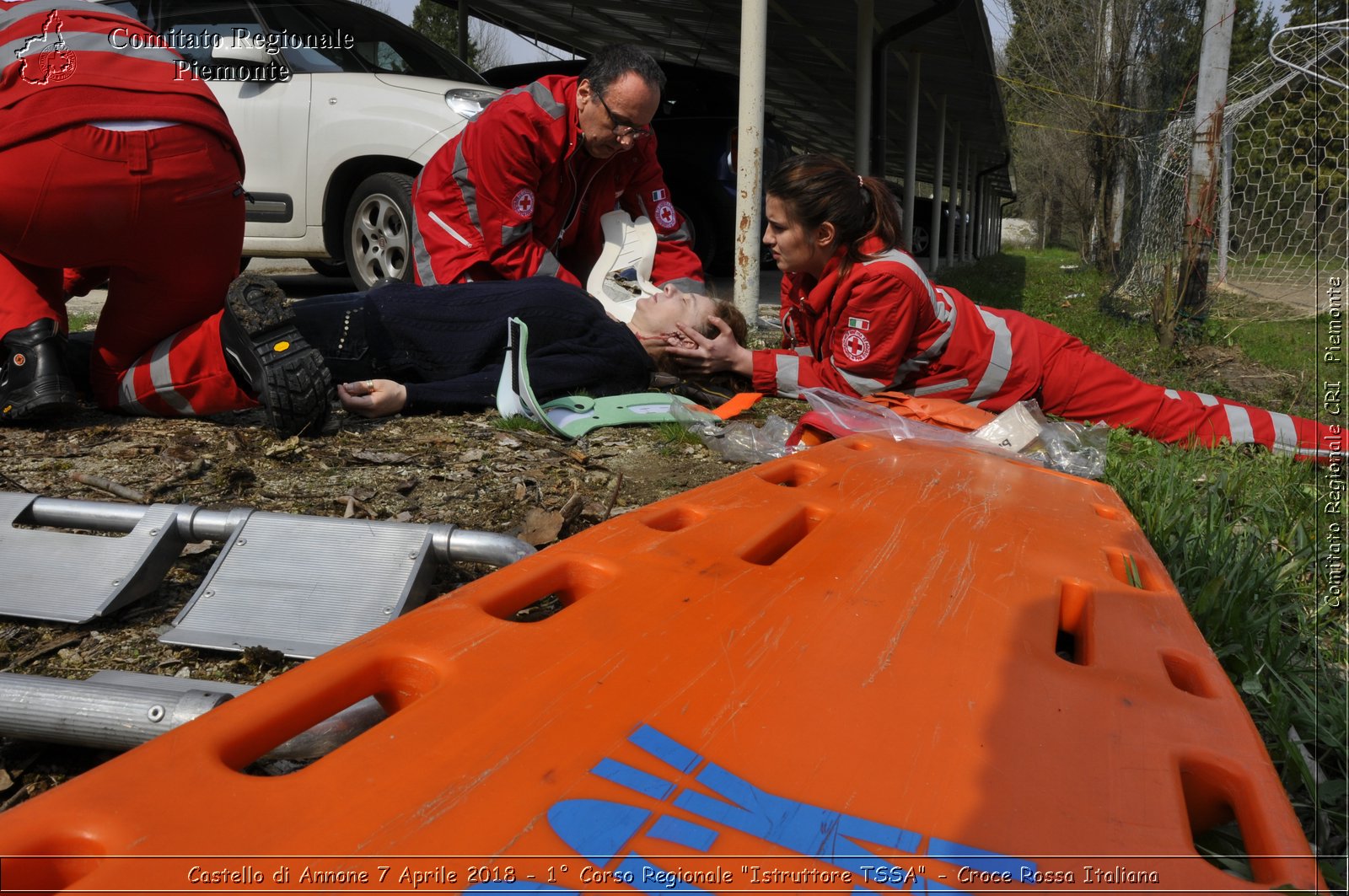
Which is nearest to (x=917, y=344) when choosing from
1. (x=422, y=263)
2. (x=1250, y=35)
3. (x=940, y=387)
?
(x=940, y=387)

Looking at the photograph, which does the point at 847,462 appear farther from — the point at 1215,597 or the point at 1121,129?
the point at 1121,129

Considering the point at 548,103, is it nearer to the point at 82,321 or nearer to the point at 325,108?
the point at 325,108

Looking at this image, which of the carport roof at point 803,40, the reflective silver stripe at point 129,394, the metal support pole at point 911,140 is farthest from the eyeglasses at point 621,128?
the metal support pole at point 911,140

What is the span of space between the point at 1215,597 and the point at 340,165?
4.82 meters

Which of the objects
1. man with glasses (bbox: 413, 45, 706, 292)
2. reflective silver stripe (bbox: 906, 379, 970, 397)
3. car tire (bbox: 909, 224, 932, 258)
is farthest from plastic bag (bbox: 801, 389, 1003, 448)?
car tire (bbox: 909, 224, 932, 258)

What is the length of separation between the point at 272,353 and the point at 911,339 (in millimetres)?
2037

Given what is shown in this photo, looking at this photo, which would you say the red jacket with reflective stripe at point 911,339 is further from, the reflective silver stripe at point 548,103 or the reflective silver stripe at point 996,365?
the reflective silver stripe at point 548,103

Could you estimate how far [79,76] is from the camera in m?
2.36

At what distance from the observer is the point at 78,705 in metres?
1.09

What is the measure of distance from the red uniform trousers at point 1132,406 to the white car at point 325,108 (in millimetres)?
3175

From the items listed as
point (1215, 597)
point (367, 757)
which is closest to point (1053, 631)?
point (1215, 597)

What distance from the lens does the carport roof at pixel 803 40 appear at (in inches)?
385

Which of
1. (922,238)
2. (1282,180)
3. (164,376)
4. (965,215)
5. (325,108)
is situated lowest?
(164,376)

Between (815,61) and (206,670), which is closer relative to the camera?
(206,670)
